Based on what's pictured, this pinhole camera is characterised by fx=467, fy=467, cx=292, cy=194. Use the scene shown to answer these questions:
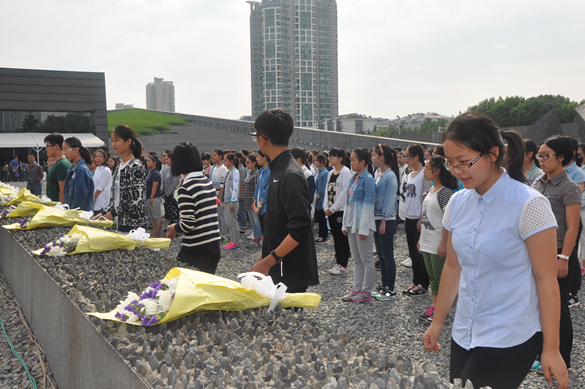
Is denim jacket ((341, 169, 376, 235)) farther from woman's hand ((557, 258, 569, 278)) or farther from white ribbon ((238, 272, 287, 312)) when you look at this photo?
white ribbon ((238, 272, 287, 312))

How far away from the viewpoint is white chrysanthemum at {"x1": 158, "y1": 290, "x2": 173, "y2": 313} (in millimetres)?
2293

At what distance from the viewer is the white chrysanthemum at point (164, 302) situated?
2.29 m

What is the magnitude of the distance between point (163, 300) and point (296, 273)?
905mm

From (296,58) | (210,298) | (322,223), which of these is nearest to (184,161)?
(210,298)

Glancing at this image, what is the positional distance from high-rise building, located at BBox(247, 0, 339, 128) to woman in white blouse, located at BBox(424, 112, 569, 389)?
85825 millimetres

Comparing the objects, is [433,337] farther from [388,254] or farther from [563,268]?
[388,254]

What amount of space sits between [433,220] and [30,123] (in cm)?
3963

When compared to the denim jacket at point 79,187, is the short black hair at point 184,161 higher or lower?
higher

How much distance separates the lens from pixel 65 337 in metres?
3.16

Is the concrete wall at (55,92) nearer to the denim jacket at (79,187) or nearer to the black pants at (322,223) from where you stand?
the black pants at (322,223)

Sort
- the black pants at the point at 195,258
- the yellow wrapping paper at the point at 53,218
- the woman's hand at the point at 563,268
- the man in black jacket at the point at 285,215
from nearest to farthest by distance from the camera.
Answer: the man in black jacket at the point at 285,215
the woman's hand at the point at 563,268
the black pants at the point at 195,258
the yellow wrapping paper at the point at 53,218

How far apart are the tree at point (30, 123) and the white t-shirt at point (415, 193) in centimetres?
3839

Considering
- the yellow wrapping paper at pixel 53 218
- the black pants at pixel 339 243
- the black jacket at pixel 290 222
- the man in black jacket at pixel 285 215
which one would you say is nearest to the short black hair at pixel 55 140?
the yellow wrapping paper at pixel 53 218

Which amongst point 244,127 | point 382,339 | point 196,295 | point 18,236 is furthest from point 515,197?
point 244,127
